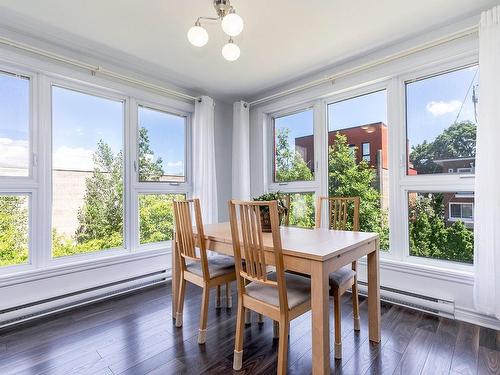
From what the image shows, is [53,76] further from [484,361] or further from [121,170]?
[484,361]

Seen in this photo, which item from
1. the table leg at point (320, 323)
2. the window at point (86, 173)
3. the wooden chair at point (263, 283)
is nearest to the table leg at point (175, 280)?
the wooden chair at point (263, 283)

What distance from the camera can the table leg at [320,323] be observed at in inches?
51.0

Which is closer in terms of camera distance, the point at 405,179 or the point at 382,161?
the point at 405,179

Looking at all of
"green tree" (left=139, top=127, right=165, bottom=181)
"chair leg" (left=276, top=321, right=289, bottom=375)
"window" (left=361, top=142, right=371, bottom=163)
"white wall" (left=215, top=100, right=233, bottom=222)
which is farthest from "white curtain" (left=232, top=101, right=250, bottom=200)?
"chair leg" (left=276, top=321, right=289, bottom=375)

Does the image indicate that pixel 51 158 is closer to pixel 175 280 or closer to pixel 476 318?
pixel 175 280

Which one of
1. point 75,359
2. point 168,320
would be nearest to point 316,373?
point 168,320

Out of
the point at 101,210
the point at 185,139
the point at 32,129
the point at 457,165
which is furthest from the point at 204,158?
the point at 457,165

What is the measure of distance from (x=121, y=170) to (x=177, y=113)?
1017 millimetres

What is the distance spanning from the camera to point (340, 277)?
1719 millimetres

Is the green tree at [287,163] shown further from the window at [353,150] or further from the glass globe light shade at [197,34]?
the glass globe light shade at [197,34]

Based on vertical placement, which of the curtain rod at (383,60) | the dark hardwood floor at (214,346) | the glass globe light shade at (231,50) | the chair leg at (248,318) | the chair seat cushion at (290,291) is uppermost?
the curtain rod at (383,60)

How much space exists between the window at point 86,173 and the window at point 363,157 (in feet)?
7.69

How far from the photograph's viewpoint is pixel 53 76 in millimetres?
2443

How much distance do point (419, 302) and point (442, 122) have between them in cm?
152
